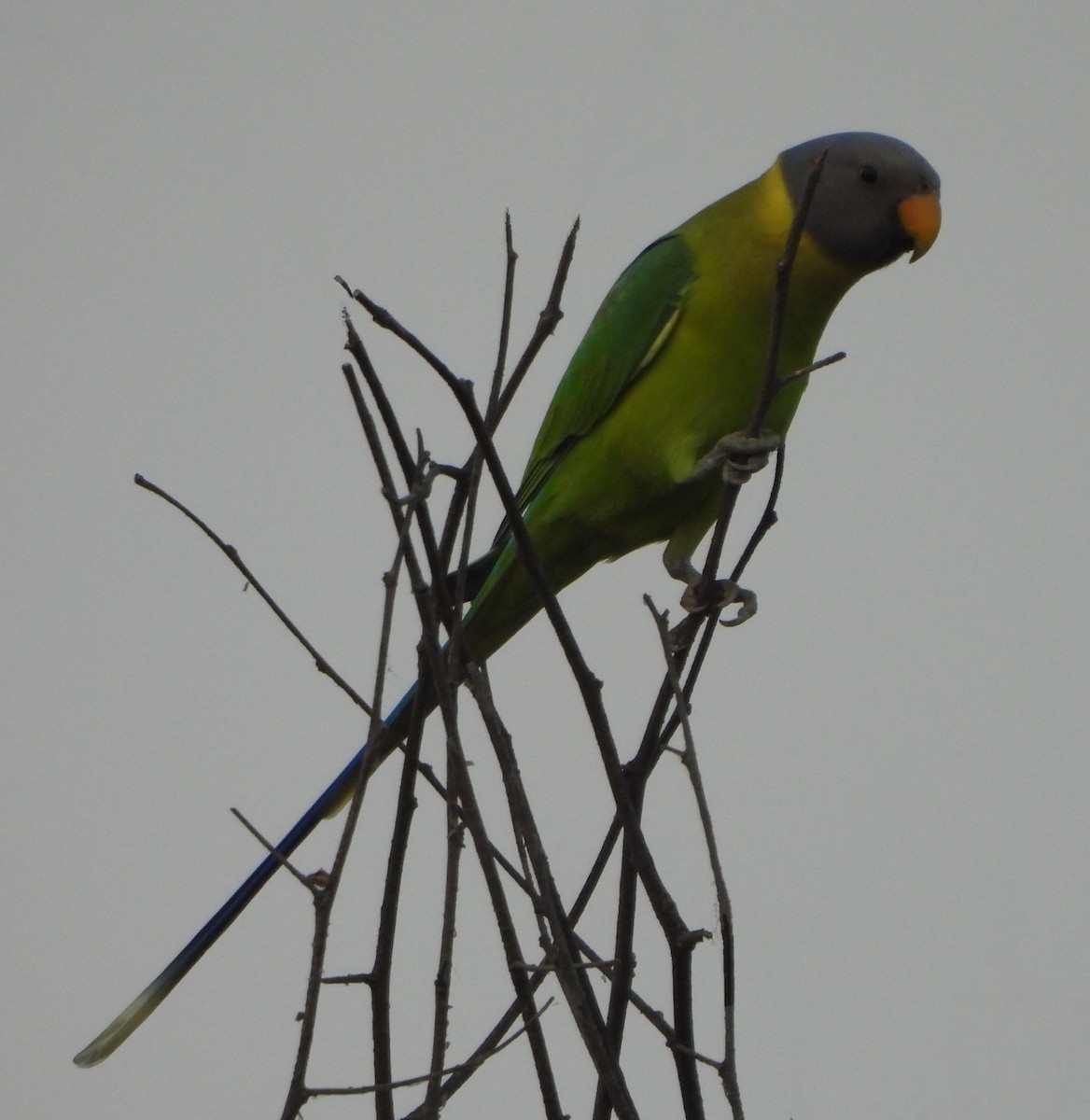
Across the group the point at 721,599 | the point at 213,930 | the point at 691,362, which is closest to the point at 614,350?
the point at 691,362

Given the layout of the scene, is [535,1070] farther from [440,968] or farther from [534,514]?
[534,514]

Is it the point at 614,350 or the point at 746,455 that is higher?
the point at 614,350

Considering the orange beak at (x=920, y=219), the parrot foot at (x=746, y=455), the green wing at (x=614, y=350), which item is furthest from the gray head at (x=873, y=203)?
the parrot foot at (x=746, y=455)

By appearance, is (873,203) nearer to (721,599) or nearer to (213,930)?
(721,599)

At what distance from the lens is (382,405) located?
107cm

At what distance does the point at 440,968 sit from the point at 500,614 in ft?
4.64

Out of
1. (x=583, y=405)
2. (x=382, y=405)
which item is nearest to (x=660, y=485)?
(x=583, y=405)

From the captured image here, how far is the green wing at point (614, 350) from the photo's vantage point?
8.25ft

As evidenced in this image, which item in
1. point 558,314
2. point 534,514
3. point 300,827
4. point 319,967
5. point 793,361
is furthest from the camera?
point 534,514

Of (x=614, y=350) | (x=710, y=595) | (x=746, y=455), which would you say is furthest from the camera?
(x=614, y=350)

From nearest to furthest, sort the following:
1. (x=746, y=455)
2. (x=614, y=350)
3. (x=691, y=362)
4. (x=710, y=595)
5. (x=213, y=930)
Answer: (x=710, y=595), (x=213, y=930), (x=746, y=455), (x=691, y=362), (x=614, y=350)

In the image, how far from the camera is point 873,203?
2498 millimetres

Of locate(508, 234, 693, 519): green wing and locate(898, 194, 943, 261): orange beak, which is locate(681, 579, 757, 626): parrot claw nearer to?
locate(508, 234, 693, 519): green wing

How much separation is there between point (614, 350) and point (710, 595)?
1384mm
